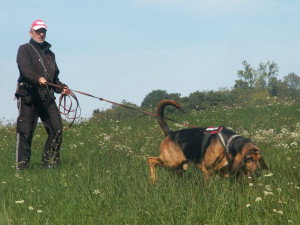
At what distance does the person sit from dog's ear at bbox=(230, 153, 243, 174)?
3640mm

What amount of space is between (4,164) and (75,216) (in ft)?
15.3

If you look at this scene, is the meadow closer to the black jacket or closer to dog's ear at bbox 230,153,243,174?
dog's ear at bbox 230,153,243,174

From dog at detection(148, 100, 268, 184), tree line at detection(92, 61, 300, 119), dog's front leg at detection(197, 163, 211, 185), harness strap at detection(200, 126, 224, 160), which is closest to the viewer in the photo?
dog at detection(148, 100, 268, 184)

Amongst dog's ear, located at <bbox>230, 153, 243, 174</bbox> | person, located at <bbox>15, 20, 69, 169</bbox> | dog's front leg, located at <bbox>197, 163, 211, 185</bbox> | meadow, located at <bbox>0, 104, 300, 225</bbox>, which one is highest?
person, located at <bbox>15, 20, 69, 169</bbox>

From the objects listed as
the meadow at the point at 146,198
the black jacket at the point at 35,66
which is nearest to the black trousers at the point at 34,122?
the black jacket at the point at 35,66

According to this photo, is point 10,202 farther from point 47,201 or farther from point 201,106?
point 201,106

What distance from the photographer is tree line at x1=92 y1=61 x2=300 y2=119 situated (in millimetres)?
26536

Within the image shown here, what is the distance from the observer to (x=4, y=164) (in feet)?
28.5

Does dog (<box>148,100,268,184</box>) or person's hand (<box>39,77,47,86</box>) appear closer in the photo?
dog (<box>148,100,268,184</box>)

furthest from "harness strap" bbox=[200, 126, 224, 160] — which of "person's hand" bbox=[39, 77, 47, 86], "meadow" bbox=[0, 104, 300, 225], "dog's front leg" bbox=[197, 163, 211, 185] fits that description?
"person's hand" bbox=[39, 77, 47, 86]

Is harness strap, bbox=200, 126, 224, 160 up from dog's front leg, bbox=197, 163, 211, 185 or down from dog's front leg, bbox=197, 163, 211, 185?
up

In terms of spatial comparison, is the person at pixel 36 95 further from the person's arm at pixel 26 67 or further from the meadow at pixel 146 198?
the meadow at pixel 146 198

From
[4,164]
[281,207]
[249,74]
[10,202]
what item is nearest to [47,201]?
[10,202]

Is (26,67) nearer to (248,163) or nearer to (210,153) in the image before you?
(210,153)
